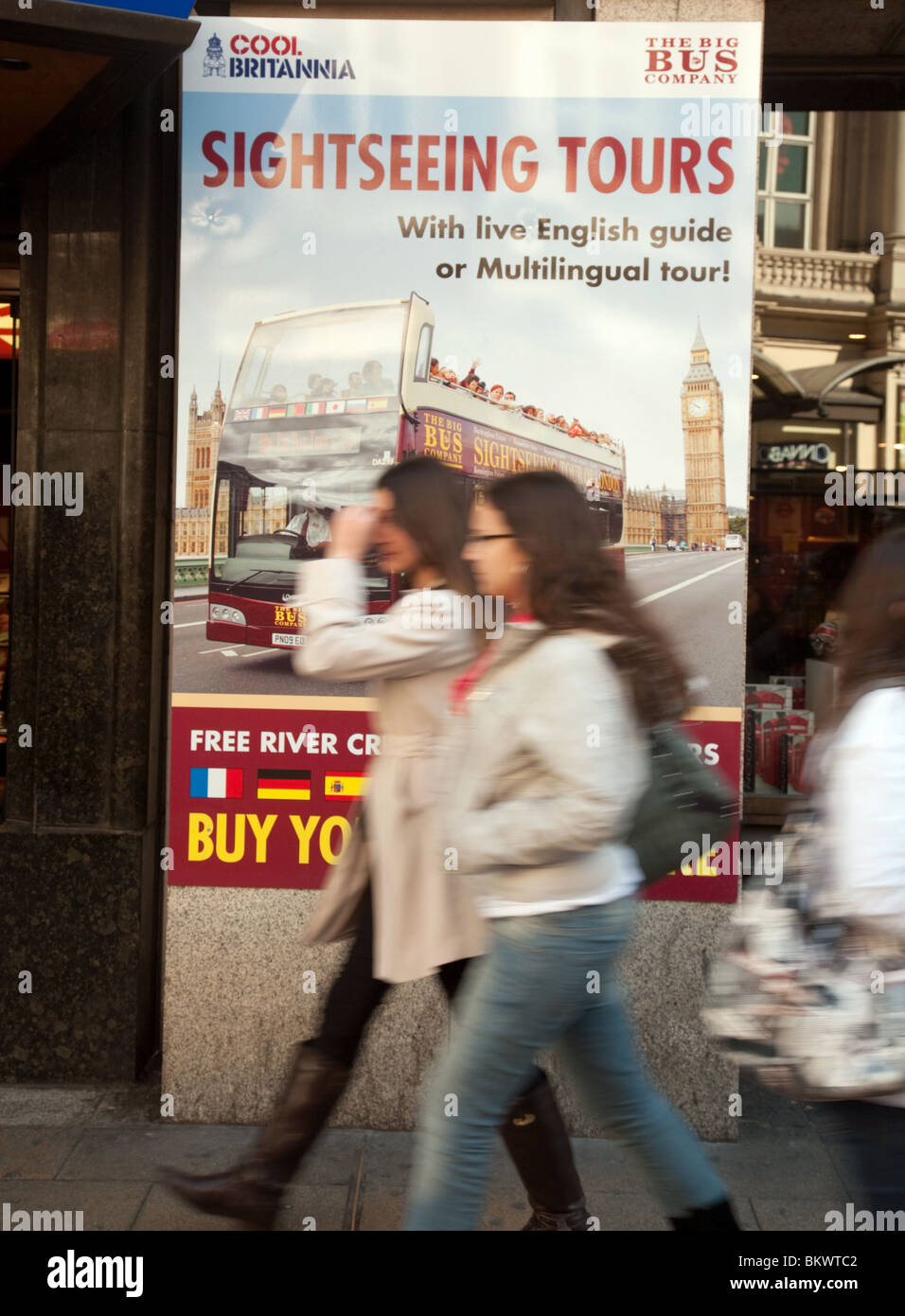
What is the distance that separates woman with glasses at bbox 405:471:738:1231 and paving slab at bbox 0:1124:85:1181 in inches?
71.2

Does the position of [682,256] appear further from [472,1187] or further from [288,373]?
[472,1187]

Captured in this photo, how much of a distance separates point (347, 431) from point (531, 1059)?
2213 millimetres

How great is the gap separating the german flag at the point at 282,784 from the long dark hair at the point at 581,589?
180 cm

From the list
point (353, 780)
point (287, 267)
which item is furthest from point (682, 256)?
point (353, 780)

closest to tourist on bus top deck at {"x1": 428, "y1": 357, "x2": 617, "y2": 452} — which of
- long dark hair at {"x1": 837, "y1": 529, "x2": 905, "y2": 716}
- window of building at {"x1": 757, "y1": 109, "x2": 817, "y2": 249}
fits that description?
long dark hair at {"x1": 837, "y1": 529, "x2": 905, "y2": 716}

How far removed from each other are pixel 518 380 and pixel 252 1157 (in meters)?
2.44

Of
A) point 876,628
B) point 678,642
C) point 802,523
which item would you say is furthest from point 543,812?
point 802,523

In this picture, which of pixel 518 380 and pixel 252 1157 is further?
pixel 518 380

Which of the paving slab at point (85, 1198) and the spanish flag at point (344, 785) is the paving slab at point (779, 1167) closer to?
the spanish flag at point (344, 785)

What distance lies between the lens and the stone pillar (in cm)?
427

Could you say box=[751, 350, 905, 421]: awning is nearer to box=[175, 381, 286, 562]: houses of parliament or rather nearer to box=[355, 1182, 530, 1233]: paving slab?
box=[175, 381, 286, 562]: houses of parliament

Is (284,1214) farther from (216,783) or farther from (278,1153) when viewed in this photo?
(216,783)

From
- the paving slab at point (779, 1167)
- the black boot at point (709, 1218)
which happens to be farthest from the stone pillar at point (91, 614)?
the black boot at point (709, 1218)
